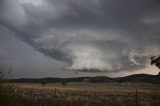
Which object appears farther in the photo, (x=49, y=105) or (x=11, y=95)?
(x=49, y=105)

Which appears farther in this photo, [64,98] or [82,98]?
[82,98]

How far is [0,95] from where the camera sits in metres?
14.4

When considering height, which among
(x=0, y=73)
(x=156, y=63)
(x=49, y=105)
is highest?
(x=156, y=63)

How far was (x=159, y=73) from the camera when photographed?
50094mm

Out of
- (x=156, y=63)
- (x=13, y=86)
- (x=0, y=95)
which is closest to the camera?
(x=0, y=95)

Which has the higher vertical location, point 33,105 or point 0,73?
point 0,73

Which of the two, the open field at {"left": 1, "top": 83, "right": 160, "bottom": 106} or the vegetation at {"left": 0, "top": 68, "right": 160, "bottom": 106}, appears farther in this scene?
the open field at {"left": 1, "top": 83, "right": 160, "bottom": 106}

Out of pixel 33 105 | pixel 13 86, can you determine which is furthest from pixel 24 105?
pixel 13 86

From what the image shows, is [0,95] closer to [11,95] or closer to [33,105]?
[11,95]

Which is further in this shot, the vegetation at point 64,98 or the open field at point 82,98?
the open field at point 82,98

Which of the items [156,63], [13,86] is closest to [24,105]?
[13,86]

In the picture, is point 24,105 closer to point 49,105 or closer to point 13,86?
point 49,105

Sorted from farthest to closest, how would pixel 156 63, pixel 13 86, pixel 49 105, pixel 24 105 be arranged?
pixel 156 63
pixel 49 105
pixel 24 105
pixel 13 86

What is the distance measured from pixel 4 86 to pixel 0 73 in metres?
0.70
